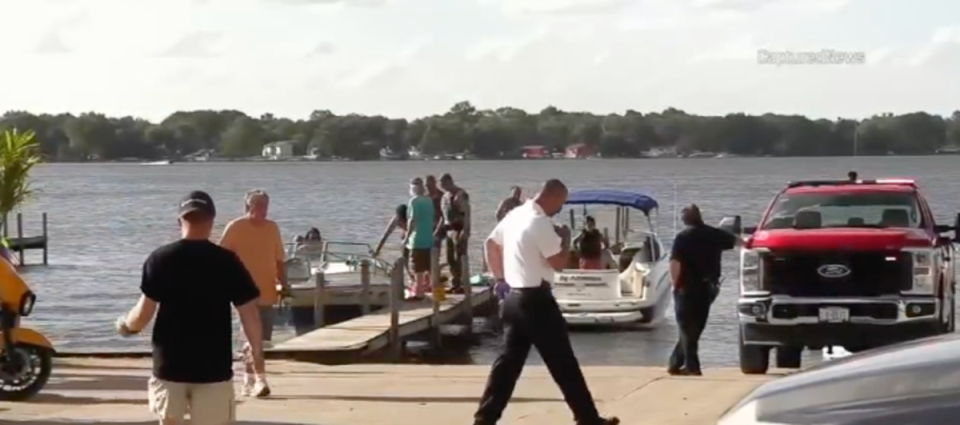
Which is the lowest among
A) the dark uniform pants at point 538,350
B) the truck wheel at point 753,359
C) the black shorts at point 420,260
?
the truck wheel at point 753,359

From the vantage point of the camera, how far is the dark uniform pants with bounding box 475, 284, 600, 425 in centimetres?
1027

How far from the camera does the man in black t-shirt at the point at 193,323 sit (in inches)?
314

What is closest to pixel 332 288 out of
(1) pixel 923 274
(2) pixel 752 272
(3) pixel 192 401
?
(2) pixel 752 272

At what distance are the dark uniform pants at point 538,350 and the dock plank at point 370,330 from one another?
7548mm

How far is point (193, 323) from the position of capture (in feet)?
26.2

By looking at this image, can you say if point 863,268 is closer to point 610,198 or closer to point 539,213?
point 539,213

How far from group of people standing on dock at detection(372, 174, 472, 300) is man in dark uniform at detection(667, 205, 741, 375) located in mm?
7997

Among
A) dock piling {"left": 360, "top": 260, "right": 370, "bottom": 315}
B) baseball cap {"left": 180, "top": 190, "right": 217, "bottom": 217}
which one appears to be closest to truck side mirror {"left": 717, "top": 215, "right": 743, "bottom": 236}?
baseball cap {"left": 180, "top": 190, "right": 217, "bottom": 217}

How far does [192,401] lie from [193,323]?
1.23 ft

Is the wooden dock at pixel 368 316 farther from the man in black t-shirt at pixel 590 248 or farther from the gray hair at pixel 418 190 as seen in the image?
the man in black t-shirt at pixel 590 248

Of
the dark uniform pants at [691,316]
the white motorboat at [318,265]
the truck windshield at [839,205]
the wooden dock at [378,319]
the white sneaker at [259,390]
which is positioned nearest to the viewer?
the white sneaker at [259,390]

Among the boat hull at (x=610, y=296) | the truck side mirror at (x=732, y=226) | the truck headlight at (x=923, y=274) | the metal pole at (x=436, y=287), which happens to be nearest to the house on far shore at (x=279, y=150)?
the boat hull at (x=610, y=296)

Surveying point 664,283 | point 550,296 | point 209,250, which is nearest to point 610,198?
point 664,283

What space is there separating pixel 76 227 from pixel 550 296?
230 ft
